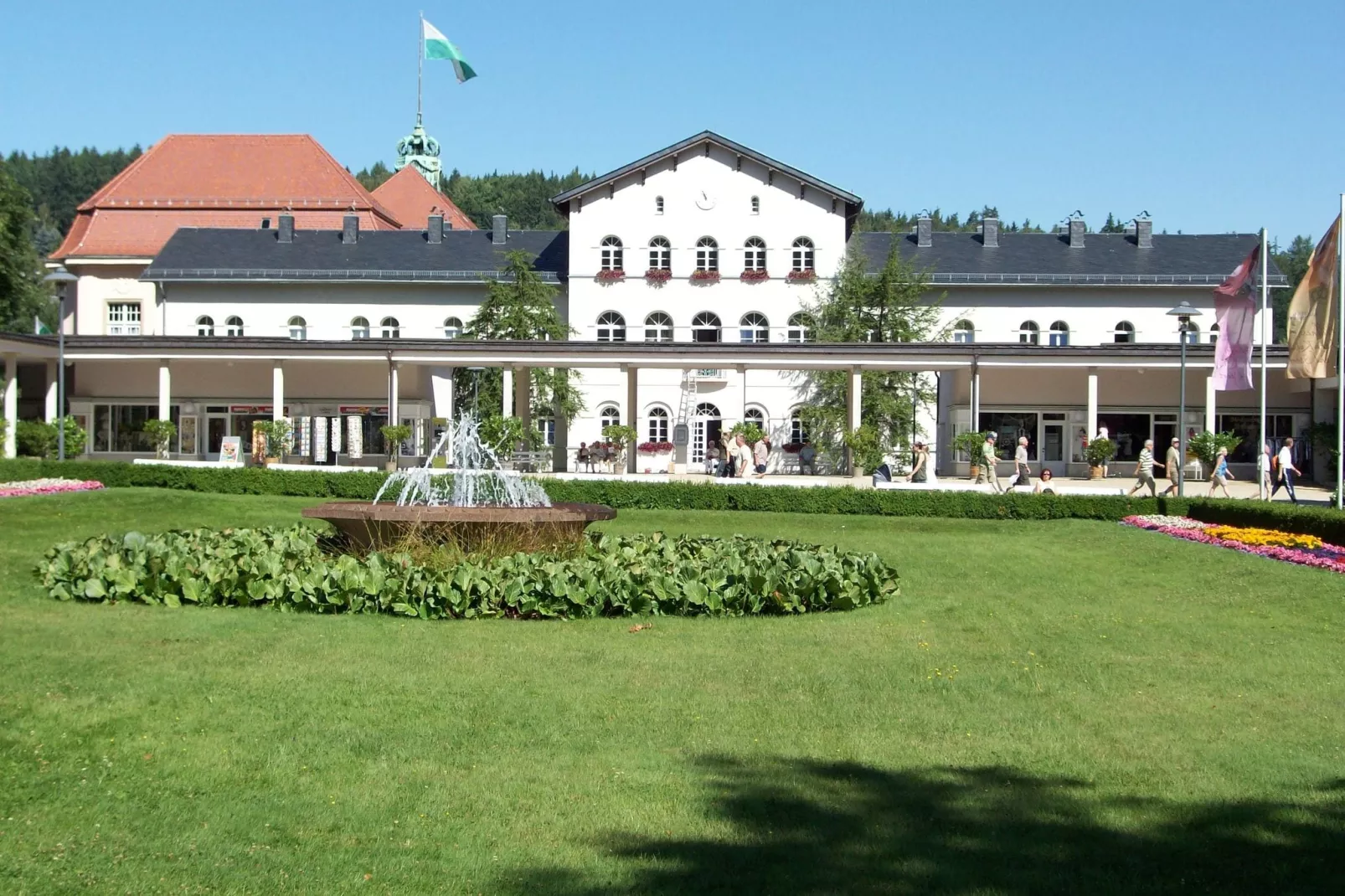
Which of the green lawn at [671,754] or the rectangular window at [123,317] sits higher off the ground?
the rectangular window at [123,317]

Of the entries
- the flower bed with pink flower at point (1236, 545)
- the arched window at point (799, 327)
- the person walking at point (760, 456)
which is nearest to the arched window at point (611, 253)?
the arched window at point (799, 327)

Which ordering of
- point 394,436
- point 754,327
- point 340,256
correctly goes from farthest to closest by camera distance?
point 340,256 < point 754,327 < point 394,436

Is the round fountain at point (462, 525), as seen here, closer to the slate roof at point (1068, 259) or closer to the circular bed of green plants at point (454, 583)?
the circular bed of green plants at point (454, 583)

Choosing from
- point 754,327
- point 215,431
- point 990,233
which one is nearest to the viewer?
point 215,431

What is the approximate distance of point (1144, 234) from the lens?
1912 inches

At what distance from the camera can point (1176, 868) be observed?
571 cm

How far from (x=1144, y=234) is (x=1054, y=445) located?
34.2 ft

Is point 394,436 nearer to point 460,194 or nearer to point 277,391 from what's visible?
point 277,391

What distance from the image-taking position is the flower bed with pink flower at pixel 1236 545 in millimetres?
16812

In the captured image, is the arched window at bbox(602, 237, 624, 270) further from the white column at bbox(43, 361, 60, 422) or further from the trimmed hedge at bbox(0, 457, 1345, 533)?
the trimmed hedge at bbox(0, 457, 1345, 533)

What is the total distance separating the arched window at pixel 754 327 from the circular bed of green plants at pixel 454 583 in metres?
31.8

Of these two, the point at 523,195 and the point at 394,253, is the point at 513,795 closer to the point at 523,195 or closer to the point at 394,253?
the point at 394,253

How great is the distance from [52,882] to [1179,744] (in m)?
6.21

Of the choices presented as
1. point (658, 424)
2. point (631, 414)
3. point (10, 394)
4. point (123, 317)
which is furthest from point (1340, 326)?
point (123, 317)
